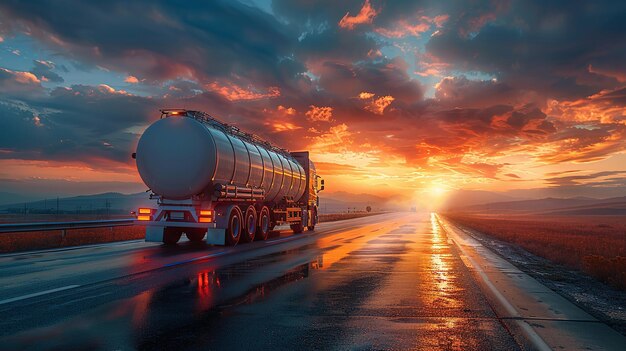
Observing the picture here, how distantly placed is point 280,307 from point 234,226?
10.7m

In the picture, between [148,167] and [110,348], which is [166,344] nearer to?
[110,348]

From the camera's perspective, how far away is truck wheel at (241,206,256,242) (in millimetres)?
18230

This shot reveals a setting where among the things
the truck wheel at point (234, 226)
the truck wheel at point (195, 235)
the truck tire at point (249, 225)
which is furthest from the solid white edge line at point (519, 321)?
the truck wheel at point (195, 235)

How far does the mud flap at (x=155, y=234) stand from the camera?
16.3 m

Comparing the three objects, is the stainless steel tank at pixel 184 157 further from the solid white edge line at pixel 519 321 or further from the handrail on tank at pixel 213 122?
the solid white edge line at pixel 519 321

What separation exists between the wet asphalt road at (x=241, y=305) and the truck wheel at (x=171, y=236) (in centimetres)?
439

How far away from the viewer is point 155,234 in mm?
16344

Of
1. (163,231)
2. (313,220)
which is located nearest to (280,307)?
(163,231)

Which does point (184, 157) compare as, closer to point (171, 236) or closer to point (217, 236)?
point (217, 236)

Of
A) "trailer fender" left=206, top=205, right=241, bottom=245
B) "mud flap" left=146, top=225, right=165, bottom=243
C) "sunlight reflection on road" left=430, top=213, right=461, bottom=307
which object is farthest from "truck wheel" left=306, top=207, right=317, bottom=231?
"sunlight reflection on road" left=430, top=213, right=461, bottom=307

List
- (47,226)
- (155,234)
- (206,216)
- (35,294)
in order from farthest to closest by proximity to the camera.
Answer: (47,226), (155,234), (206,216), (35,294)

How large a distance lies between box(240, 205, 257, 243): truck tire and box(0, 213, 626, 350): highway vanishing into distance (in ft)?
19.5

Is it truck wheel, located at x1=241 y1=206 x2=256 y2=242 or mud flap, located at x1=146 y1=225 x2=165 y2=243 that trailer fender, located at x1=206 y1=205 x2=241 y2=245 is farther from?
truck wheel, located at x1=241 y1=206 x2=256 y2=242

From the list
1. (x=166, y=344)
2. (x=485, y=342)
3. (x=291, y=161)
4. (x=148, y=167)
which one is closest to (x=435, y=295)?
(x=485, y=342)
